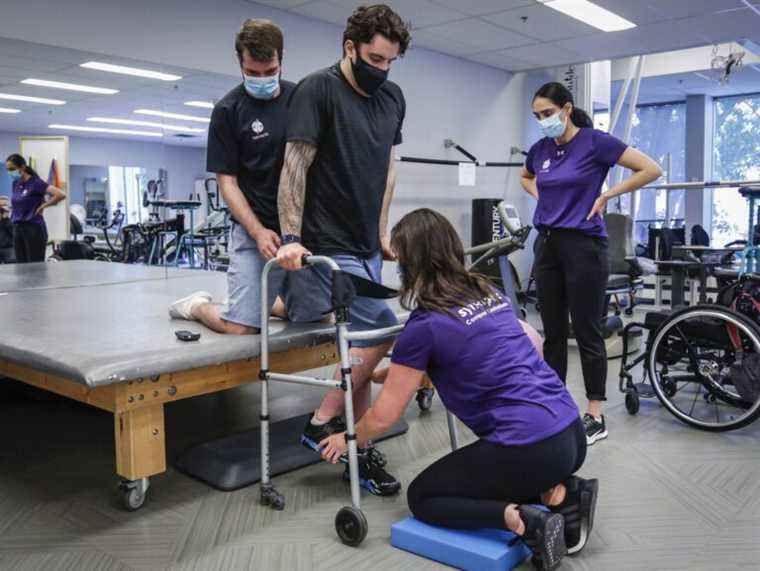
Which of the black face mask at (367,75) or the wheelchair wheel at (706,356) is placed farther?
the wheelchair wheel at (706,356)

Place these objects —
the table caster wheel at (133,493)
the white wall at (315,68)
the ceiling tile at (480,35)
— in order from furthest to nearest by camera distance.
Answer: the ceiling tile at (480,35) → the white wall at (315,68) → the table caster wheel at (133,493)

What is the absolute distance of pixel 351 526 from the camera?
2.00 metres

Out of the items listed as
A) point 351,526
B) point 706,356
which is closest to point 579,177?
point 706,356

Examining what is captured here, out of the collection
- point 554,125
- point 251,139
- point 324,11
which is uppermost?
point 324,11

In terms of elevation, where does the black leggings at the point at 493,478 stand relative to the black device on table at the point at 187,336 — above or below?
below

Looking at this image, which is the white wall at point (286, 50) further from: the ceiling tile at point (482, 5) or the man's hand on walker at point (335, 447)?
the man's hand on walker at point (335, 447)

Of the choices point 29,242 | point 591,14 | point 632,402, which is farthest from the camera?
point 591,14

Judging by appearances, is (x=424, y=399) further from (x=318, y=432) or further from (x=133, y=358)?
(x=133, y=358)

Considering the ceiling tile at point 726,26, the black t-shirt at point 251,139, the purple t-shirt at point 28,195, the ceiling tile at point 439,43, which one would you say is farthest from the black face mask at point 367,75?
the ceiling tile at point 726,26

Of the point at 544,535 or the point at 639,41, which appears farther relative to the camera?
the point at 639,41

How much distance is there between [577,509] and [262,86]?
1.66 metres

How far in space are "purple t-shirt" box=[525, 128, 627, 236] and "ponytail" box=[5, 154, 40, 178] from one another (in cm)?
255

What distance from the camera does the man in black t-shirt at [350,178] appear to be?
2166 mm

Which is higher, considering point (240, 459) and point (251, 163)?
point (251, 163)
